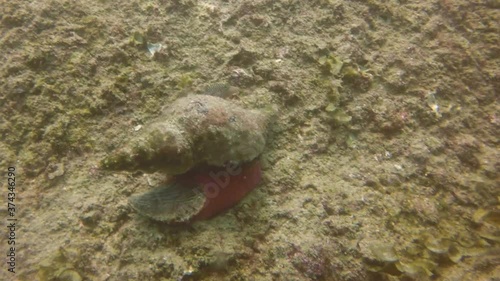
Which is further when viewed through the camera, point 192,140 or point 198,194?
point 198,194

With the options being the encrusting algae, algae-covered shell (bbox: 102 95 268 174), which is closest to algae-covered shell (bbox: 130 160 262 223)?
the encrusting algae

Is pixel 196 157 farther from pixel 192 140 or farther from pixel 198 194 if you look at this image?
pixel 198 194

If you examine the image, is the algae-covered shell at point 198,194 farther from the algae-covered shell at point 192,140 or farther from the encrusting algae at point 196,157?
the algae-covered shell at point 192,140

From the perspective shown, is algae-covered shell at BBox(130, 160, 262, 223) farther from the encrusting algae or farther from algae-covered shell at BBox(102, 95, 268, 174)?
algae-covered shell at BBox(102, 95, 268, 174)

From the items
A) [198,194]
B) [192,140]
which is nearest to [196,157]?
[192,140]

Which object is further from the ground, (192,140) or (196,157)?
(192,140)

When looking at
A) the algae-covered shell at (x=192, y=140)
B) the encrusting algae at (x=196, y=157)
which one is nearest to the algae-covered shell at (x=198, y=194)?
the encrusting algae at (x=196, y=157)

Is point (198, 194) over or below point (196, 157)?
below

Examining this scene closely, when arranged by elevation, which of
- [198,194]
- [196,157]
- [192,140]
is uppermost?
[192,140]
